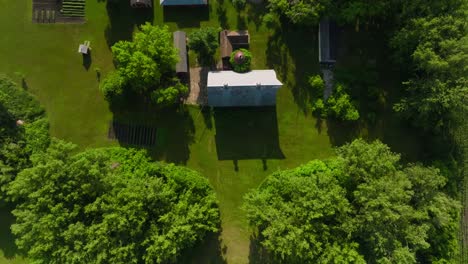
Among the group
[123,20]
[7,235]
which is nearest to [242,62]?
[123,20]

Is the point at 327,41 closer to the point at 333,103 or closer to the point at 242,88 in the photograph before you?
the point at 333,103

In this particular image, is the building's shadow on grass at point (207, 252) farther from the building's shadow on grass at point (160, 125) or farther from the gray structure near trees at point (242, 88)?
the gray structure near trees at point (242, 88)

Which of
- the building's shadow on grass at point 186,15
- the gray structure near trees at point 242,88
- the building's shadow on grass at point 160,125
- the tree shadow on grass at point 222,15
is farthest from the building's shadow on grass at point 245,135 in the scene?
the building's shadow on grass at point 186,15

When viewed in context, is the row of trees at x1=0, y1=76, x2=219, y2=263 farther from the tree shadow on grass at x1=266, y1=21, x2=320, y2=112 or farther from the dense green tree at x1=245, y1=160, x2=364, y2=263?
the tree shadow on grass at x1=266, y1=21, x2=320, y2=112

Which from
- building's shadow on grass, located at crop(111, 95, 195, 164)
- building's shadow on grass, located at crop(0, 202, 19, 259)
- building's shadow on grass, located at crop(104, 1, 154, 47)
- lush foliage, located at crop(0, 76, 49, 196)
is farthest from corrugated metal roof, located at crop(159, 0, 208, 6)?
building's shadow on grass, located at crop(0, 202, 19, 259)

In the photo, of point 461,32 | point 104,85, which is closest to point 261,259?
point 104,85

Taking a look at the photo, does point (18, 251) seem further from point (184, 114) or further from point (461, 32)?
point (461, 32)
